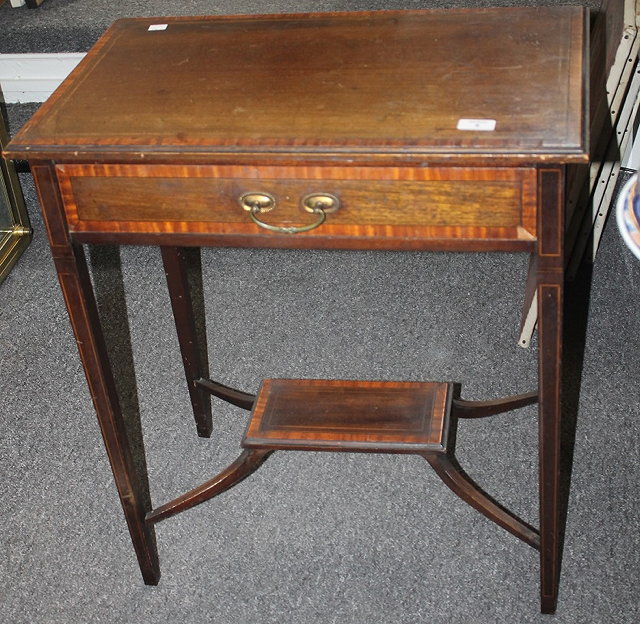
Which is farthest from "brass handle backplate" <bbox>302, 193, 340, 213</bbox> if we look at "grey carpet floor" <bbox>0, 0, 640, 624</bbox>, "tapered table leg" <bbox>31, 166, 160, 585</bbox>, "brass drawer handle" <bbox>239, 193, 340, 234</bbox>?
"grey carpet floor" <bbox>0, 0, 640, 624</bbox>

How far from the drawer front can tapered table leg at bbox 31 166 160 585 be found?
0.08 feet

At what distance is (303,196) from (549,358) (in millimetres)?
398

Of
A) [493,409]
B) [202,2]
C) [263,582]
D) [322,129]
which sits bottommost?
[263,582]

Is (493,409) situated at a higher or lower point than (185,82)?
lower

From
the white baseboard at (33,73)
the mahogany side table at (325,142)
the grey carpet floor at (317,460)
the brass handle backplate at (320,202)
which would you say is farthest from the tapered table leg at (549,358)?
the white baseboard at (33,73)

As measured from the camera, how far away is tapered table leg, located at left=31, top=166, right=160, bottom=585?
4.44 ft

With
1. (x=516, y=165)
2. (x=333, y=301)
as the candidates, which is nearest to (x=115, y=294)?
(x=333, y=301)

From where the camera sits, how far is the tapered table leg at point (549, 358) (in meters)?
1.24

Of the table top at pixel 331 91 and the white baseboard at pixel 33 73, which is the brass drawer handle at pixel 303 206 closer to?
the table top at pixel 331 91

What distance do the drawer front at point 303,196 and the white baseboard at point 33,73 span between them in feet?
→ 5.45

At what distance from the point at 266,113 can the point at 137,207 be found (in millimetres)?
208

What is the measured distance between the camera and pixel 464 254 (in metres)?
Answer: 2.53

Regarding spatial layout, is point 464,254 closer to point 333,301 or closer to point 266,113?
point 333,301

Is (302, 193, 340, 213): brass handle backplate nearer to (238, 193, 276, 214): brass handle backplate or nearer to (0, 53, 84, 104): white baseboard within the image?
(238, 193, 276, 214): brass handle backplate
